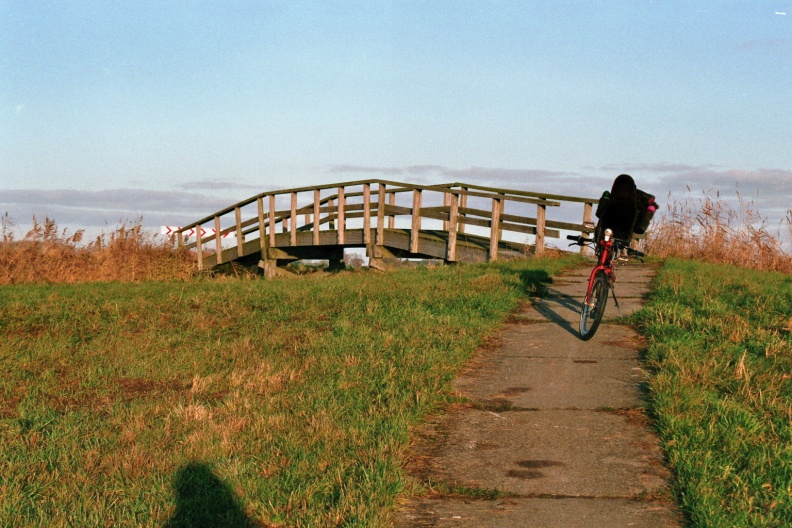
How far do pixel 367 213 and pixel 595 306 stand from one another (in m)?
13.3

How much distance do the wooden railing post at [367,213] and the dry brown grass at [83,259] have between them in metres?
4.68

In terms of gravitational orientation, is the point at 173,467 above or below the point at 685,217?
below

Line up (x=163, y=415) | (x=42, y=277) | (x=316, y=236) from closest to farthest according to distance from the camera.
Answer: (x=163, y=415)
(x=42, y=277)
(x=316, y=236)

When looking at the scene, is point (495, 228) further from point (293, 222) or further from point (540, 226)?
point (293, 222)

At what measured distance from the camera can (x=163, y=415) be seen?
20.3 feet

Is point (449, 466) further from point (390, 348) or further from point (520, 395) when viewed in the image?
point (390, 348)

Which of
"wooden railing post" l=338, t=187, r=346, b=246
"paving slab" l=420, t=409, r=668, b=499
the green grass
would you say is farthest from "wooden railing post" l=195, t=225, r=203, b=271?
"paving slab" l=420, t=409, r=668, b=499

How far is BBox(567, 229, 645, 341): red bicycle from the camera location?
28.1 feet

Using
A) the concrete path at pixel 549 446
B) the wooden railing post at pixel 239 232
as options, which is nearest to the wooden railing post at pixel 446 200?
the wooden railing post at pixel 239 232

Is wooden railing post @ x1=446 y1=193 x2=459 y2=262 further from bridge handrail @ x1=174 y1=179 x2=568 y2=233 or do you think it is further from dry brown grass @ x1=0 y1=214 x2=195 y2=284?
dry brown grass @ x1=0 y1=214 x2=195 y2=284

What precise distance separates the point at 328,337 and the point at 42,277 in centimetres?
974

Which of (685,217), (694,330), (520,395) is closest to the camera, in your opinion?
(520,395)

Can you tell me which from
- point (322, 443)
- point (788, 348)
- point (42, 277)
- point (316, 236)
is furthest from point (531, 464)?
point (316, 236)

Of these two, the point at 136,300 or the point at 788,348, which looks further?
the point at 136,300
